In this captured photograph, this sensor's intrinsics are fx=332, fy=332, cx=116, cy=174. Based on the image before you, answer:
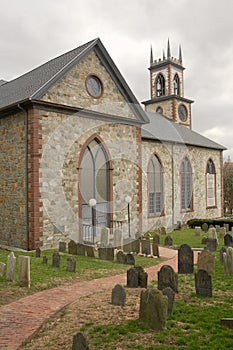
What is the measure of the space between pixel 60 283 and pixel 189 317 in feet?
14.3

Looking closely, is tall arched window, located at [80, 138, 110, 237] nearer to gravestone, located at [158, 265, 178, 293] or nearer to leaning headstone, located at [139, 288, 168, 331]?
gravestone, located at [158, 265, 178, 293]

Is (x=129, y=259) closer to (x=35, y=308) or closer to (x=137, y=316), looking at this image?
(x=35, y=308)

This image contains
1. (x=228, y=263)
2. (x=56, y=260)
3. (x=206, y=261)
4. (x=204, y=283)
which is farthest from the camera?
(x=56, y=260)

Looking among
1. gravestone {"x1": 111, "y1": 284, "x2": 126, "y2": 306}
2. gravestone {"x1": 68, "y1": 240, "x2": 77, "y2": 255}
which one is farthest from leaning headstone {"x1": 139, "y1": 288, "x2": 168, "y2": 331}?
gravestone {"x1": 68, "y1": 240, "x2": 77, "y2": 255}

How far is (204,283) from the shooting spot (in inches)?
304

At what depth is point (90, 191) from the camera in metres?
16.5

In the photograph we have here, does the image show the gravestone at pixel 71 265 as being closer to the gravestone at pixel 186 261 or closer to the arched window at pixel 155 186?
the gravestone at pixel 186 261

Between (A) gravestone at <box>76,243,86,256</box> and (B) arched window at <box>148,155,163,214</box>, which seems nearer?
(A) gravestone at <box>76,243,86,256</box>

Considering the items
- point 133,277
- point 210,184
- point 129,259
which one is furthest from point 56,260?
point 210,184

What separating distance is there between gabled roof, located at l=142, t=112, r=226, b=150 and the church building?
77cm

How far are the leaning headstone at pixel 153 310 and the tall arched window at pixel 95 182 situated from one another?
32.7ft

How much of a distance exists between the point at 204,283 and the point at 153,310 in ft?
7.16

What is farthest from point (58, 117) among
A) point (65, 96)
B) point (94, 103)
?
point (94, 103)

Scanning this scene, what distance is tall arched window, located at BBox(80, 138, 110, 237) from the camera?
53.3 feet
